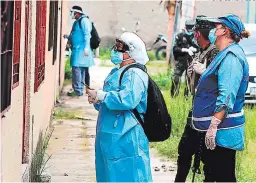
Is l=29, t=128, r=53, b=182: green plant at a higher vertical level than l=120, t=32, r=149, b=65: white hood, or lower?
lower

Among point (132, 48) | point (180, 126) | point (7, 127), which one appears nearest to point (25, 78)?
point (132, 48)

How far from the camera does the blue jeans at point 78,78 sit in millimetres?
15352

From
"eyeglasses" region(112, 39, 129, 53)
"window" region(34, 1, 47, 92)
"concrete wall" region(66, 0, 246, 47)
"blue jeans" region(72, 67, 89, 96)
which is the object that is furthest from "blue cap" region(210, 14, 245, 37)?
"concrete wall" region(66, 0, 246, 47)

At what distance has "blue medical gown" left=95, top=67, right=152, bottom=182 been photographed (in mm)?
6047

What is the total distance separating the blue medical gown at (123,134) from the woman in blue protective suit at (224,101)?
1.68ft

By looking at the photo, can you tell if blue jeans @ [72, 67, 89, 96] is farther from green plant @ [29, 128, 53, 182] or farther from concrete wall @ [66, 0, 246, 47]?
concrete wall @ [66, 0, 246, 47]

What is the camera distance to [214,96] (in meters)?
6.23

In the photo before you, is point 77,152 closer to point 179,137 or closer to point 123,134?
point 179,137

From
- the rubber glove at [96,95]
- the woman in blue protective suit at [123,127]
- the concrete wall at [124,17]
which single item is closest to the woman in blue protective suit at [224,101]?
the woman in blue protective suit at [123,127]

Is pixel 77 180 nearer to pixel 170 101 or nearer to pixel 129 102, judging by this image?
pixel 129 102

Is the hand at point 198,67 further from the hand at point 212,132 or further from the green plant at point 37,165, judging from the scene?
the green plant at point 37,165

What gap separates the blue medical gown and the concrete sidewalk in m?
2.16

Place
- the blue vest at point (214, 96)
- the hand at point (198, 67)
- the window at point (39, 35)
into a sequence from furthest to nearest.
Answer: the window at point (39, 35) → the hand at point (198, 67) → the blue vest at point (214, 96)

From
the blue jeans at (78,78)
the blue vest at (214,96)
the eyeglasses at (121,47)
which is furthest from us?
the blue jeans at (78,78)
